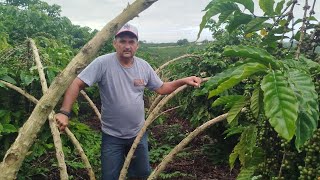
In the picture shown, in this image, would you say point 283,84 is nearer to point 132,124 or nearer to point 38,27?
point 132,124

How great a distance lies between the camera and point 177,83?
3291mm

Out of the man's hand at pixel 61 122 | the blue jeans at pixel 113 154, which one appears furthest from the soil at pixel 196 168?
the man's hand at pixel 61 122

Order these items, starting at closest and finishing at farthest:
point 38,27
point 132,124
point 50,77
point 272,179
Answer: point 272,179 → point 50,77 → point 132,124 → point 38,27

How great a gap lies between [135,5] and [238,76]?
711 millimetres

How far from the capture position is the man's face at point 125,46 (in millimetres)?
3297

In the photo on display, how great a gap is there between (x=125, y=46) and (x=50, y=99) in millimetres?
1656

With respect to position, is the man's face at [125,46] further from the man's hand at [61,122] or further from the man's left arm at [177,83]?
the man's hand at [61,122]

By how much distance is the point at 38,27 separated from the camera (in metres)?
11.8

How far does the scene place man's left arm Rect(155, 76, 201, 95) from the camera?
2.94 meters

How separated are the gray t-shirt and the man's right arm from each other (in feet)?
0.67

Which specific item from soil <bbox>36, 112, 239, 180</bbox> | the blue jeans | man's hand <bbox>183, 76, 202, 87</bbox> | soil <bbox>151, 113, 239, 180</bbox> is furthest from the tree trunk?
soil <bbox>151, 113, 239, 180</bbox>

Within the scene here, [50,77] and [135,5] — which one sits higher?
[135,5]

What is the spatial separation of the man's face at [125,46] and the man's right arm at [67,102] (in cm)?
45

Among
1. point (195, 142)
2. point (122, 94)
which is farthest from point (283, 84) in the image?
point (195, 142)
